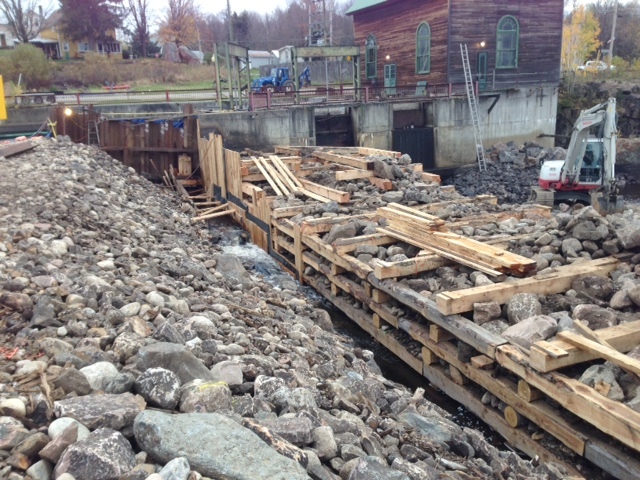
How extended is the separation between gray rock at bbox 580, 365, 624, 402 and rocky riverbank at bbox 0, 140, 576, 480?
2.81 feet

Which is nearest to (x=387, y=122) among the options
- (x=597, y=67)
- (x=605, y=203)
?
(x=605, y=203)

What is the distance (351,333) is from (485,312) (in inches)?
125

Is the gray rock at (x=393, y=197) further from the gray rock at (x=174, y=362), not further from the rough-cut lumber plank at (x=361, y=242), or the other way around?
the gray rock at (x=174, y=362)

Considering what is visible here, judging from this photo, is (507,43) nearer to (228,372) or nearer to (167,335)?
(167,335)

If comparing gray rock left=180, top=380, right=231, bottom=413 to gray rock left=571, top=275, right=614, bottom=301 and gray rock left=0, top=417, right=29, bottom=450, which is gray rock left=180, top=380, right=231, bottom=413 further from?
gray rock left=571, top=275, right=614, bottom=301

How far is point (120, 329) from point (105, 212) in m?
6.27

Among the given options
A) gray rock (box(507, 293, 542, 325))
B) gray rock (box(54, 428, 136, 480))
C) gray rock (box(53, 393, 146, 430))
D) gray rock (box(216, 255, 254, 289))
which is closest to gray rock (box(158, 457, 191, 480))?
gray rock (box(54, 428, 136, 480))

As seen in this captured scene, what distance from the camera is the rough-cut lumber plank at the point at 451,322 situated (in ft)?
19.6

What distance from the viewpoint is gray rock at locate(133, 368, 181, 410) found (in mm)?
3582

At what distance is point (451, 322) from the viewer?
21.2 ft

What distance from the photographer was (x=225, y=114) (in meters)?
19.1

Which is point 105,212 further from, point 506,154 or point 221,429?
point 506,154

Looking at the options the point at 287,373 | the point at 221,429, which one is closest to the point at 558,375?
the point at 287,373

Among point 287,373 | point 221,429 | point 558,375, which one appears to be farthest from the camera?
point 558,375
